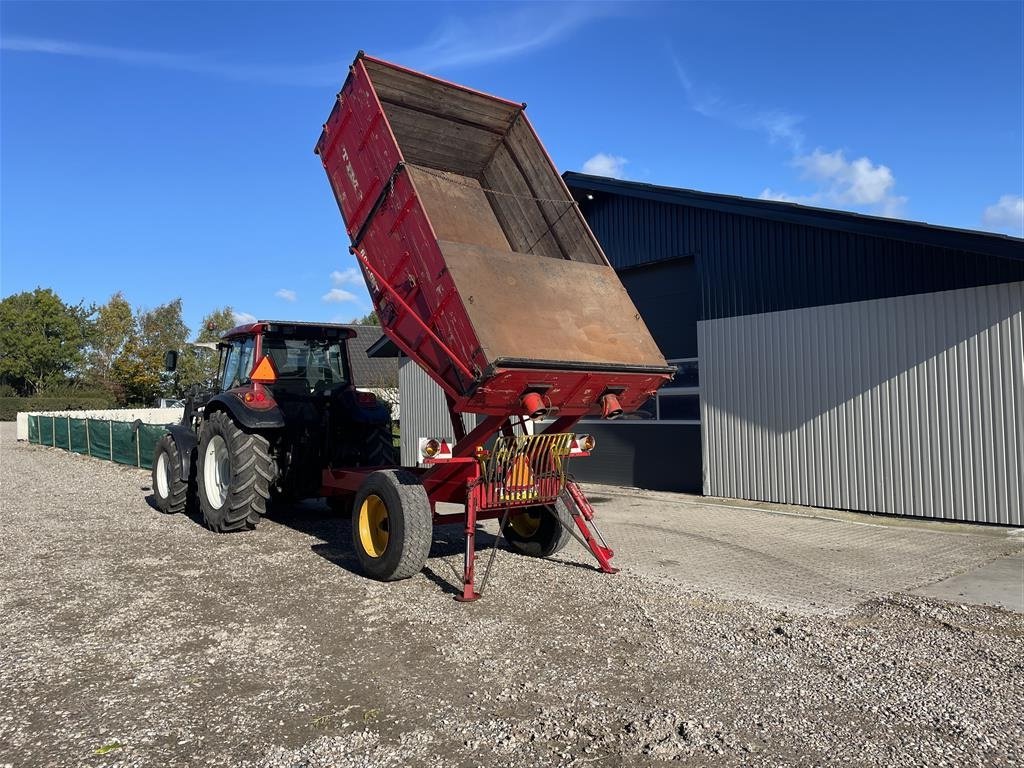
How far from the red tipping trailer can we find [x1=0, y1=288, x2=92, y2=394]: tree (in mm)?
53592

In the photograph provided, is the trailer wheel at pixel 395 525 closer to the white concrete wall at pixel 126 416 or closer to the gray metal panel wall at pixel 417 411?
the gray metal panel wall at pixel 417 411

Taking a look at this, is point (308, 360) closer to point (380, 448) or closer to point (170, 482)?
point (380, 448)

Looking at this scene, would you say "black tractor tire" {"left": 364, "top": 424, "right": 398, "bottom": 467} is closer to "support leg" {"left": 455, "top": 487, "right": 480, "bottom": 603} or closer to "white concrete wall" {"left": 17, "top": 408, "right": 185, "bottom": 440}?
"support leg" {"left": 455, "top": 487, "right": 480, "bottom": 603}

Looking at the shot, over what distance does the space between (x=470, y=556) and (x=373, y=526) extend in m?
1.23

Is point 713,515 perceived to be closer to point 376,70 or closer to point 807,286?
point 807,286

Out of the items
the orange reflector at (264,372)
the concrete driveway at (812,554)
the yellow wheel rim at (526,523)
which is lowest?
the concrete driveway at (812,554)

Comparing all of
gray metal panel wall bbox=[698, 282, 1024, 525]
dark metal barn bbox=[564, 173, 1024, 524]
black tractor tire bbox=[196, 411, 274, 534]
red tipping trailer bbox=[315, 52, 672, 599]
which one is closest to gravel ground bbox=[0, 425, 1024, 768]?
red tipping trailer bbox=[315, 52, 672, 599]

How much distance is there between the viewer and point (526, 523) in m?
7.95

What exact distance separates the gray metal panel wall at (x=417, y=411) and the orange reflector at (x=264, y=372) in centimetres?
832

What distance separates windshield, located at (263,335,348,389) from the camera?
9.30 metres

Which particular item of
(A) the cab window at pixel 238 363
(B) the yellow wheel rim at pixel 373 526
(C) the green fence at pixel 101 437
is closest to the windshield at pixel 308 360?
(A) the cab window at pixel 238 363

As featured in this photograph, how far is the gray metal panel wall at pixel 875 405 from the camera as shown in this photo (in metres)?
9.16

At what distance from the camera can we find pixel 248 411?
8.37m

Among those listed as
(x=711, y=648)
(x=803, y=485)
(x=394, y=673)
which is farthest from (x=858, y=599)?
(x=803, y=485)
